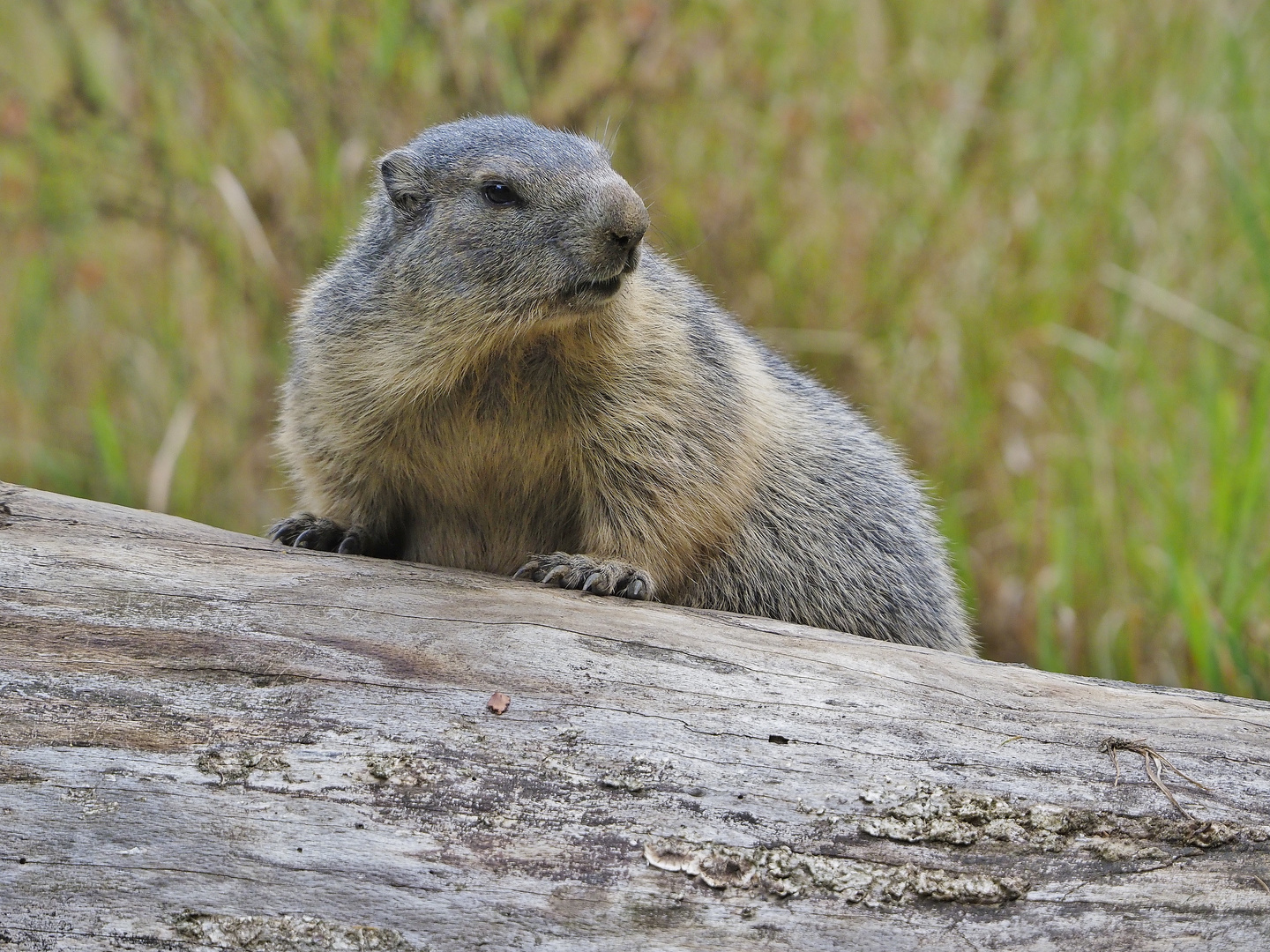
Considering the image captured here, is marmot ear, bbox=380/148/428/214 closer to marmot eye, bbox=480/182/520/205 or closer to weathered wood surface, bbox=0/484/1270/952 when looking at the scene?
marmot eye, bbox=480/182/520/205

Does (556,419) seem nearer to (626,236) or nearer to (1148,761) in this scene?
(626,236)

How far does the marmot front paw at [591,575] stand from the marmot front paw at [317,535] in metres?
0.78

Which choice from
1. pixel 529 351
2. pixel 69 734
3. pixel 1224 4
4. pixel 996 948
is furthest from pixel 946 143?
pixel 69 734

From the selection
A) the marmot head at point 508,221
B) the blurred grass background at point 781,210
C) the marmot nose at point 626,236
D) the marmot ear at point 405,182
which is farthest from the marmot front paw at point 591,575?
the blurred grass background at point 781,210

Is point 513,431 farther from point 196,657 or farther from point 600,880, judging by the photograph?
point 600,880

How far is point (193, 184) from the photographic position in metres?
7.64

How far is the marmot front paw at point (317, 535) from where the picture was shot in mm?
4681

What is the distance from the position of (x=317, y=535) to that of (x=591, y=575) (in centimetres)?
119

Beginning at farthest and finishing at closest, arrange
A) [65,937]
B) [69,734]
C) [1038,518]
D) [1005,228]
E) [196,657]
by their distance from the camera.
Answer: [1005,228] → [1038,518] → [196,657] → [69,734] → [65,937]

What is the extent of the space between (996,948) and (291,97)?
645 cm

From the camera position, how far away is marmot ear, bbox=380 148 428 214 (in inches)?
175

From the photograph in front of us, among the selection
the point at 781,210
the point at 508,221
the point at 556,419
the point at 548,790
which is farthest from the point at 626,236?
the point at 781,210

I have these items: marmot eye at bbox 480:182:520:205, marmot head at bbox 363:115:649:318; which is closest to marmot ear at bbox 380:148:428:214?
marmot head at bbox 363:115:649:318

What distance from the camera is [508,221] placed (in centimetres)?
414
